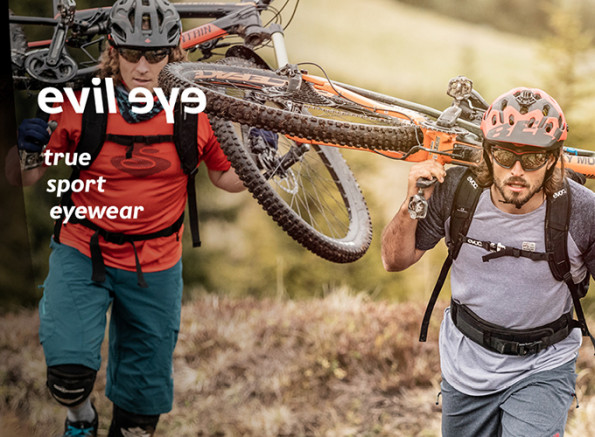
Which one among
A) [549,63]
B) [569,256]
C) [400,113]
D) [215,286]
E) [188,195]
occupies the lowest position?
[215,286]

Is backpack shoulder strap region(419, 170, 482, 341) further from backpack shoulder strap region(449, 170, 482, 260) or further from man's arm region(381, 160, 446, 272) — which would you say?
man's arm region(381, 160, 446, 272)

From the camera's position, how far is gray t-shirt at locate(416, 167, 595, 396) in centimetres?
207

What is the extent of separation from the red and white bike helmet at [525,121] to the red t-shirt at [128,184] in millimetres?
1155

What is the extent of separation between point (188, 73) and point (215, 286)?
4.75ft

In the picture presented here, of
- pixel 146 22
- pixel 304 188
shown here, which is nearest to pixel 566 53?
pixel 304 188

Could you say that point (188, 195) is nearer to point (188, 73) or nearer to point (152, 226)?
point (152, 226)

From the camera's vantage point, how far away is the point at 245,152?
2521 millimetres

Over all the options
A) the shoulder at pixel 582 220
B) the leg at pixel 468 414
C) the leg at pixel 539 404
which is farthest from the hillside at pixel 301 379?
the shoulder at pixel 582 220

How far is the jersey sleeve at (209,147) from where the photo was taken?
276cm

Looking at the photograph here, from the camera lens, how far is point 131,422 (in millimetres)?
2982

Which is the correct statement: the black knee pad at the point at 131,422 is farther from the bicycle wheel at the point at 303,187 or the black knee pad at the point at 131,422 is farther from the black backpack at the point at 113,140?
the bicycle wheel at the point at 303,187

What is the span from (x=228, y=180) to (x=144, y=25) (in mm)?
702

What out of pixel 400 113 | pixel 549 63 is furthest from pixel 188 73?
pixel 549 63

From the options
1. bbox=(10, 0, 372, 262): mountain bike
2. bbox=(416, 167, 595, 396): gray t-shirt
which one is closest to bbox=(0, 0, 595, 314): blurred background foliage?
→ bbox=(10, 0, 372, 262): mountain bike
